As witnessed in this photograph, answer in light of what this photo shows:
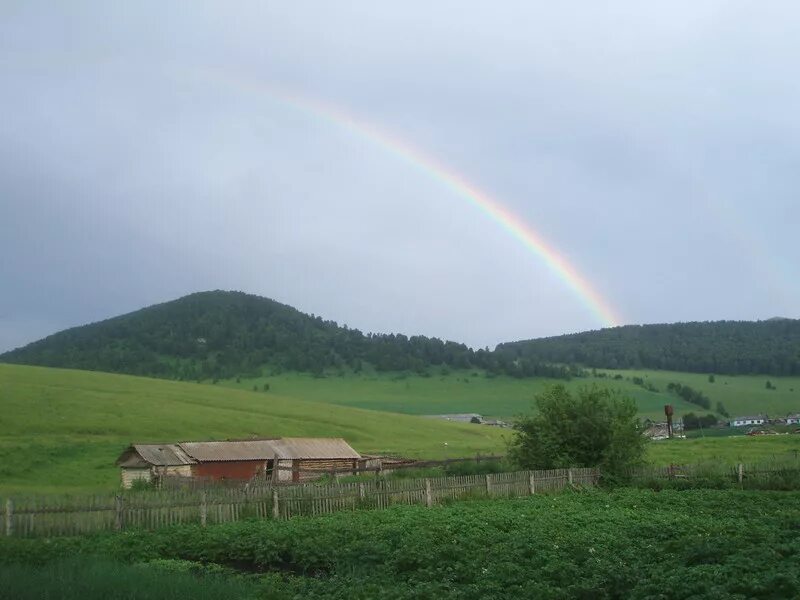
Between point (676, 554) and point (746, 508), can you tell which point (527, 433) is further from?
point (676, 554)

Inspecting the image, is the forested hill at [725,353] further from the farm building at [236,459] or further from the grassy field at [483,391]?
the farm building at [236,459]

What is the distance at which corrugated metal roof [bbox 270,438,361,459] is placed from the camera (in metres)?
48.4

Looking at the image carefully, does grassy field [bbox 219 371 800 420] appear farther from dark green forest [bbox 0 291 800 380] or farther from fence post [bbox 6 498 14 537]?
fence post [bbox 6 498 14 537]

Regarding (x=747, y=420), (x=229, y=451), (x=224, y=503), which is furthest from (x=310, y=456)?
(x=747, y=420)

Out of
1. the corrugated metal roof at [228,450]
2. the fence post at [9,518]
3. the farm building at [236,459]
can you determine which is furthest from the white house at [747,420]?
the fence post at [9,518]

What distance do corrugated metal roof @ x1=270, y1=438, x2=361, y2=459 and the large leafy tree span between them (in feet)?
61.1

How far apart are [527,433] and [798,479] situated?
1022cm

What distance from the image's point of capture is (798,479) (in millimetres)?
28469

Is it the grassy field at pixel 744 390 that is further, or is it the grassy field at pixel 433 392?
the grassy field at pixel 744 390

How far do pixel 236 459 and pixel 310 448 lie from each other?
584 centimetres

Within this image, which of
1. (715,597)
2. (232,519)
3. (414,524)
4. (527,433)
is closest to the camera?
(715,597)

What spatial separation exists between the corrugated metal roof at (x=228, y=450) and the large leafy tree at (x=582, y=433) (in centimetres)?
1877

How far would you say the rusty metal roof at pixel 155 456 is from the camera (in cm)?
4150

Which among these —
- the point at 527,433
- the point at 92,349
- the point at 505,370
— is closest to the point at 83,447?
the point at 527,433
